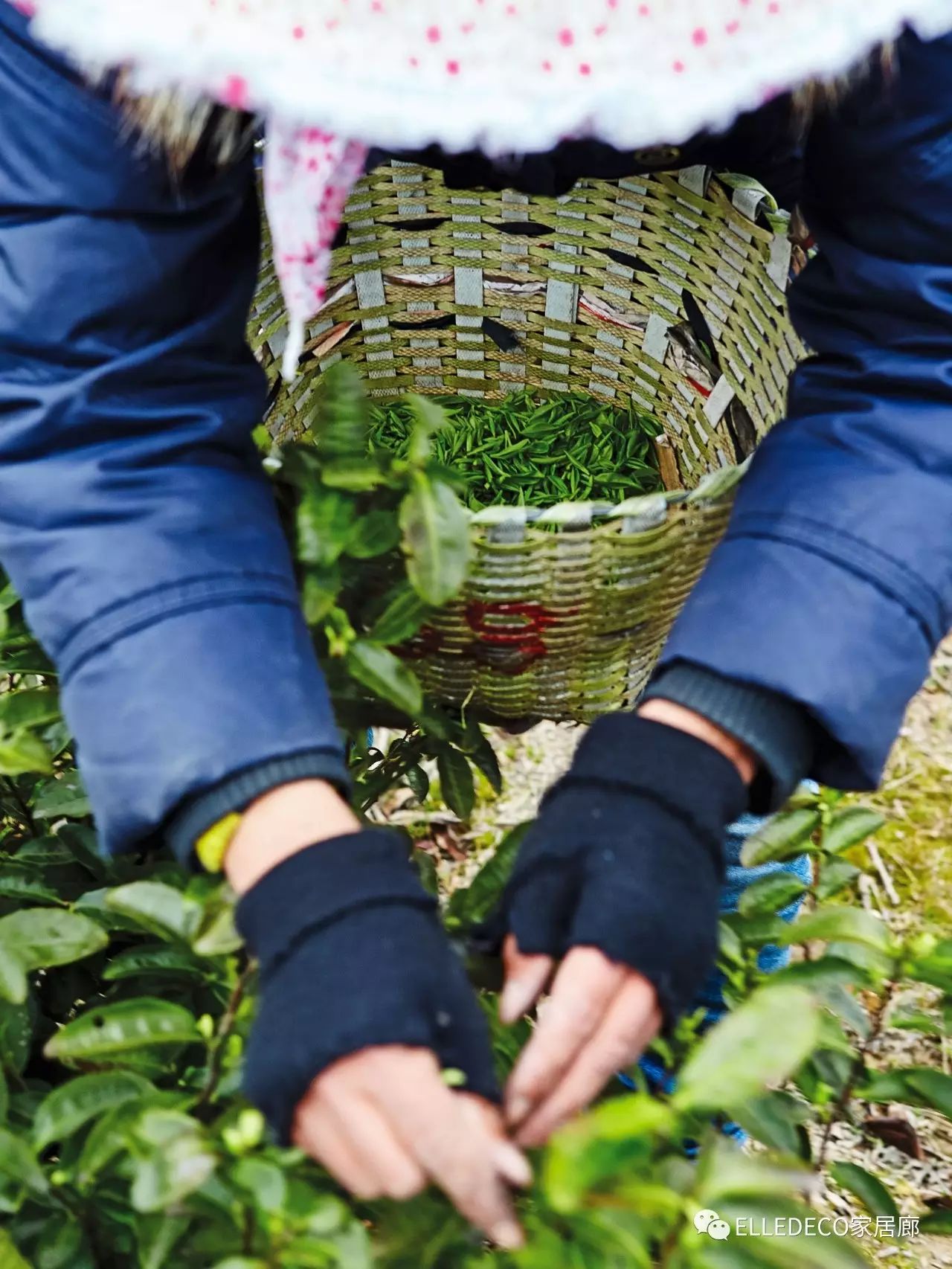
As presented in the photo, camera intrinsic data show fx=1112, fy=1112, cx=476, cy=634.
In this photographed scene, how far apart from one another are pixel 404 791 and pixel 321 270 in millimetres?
879

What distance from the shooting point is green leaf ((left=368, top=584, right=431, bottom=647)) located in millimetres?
626

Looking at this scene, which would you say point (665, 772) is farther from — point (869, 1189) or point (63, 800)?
point (63, 800)

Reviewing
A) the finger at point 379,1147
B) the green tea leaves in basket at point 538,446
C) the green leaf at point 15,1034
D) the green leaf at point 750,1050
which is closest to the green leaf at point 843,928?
the green leaf at point 750,1050

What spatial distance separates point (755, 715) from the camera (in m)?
0.61

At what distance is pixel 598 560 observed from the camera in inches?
31.7

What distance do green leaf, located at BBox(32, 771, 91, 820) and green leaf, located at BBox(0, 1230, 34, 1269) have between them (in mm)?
230

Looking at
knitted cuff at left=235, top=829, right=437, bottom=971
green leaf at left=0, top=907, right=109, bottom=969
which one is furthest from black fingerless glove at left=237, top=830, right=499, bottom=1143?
green leaf at left=0, top=907, right=109, bottom=969

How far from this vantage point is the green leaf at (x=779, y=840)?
61 cm

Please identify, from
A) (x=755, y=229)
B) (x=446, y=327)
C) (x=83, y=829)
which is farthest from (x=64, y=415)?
(x=446, y=327)

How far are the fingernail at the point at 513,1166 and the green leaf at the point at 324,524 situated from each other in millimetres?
297

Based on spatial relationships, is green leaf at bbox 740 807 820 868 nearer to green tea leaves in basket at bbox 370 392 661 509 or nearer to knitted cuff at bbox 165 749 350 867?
knitted cuff at bbox 165 749 350 867

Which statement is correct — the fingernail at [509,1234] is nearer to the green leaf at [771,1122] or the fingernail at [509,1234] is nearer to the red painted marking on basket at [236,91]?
the green leaf at [771,1122]

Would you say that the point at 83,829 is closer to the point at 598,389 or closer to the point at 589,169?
the point at 589,169

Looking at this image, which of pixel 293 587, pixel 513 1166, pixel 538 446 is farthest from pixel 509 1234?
pixel 538 446
